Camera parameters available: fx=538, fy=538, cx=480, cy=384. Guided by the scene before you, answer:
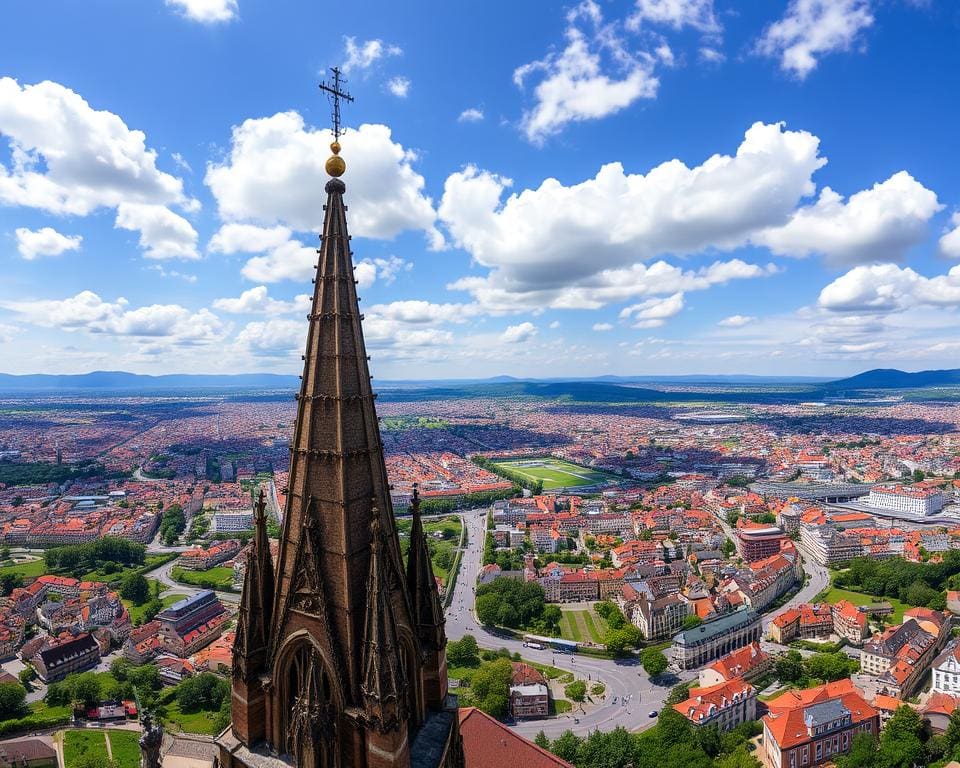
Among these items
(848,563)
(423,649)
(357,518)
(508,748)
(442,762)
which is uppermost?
(357,518)

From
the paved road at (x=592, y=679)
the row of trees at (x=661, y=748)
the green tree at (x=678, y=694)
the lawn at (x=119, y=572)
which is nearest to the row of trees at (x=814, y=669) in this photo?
the paved road at (x=592, y=679)

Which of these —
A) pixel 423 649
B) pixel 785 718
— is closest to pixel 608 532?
pixel 785 718

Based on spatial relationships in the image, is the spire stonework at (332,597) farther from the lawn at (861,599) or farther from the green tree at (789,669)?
the lawn at (861,599)

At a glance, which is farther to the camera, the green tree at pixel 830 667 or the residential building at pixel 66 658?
the residential building at pixel 66 658

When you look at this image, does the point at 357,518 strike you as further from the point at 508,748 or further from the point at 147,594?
the point at 147,594

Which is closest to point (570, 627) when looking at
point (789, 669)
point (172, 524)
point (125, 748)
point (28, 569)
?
point (789, 669)

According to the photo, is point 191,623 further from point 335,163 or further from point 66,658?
point 335,163
